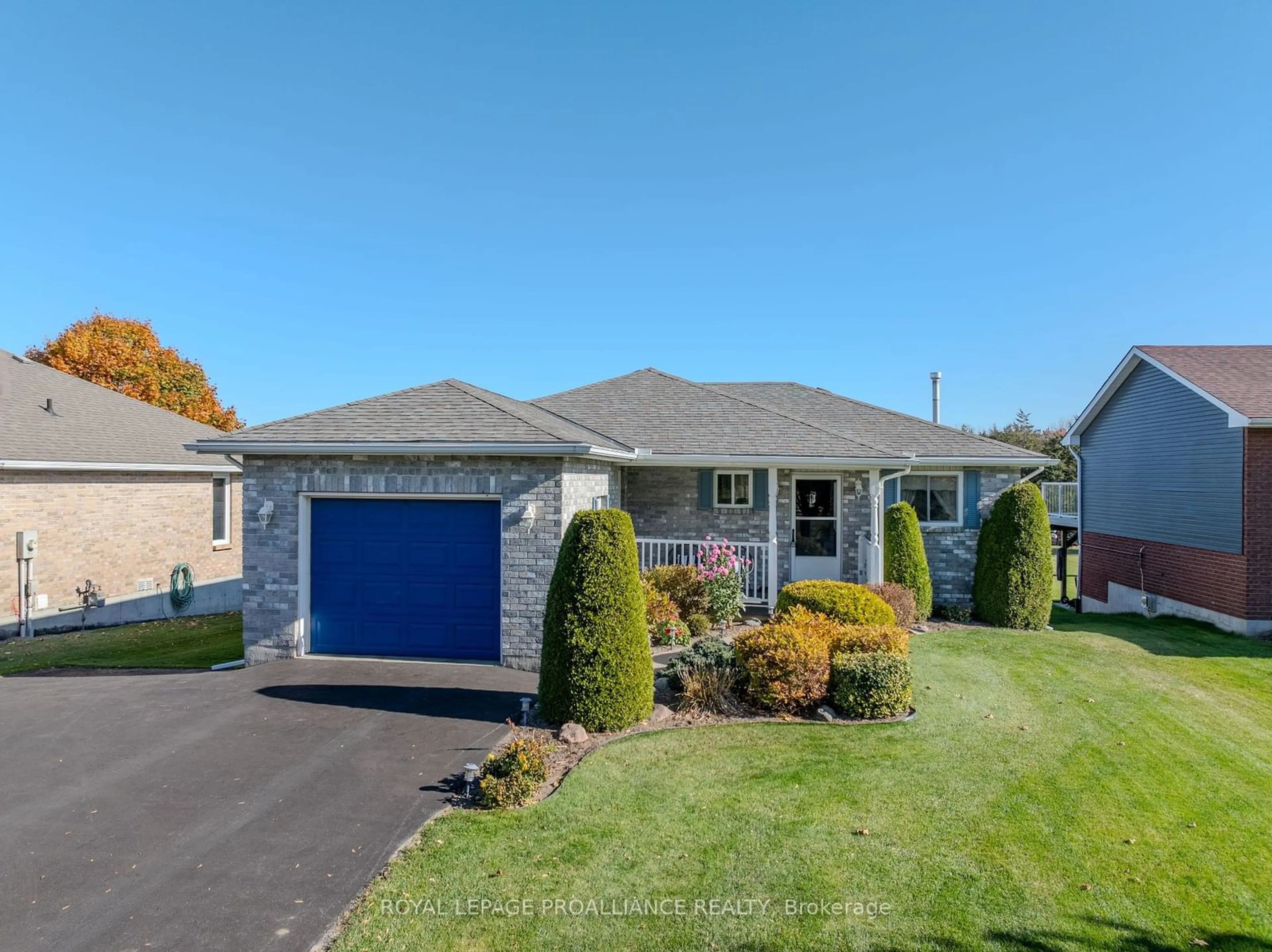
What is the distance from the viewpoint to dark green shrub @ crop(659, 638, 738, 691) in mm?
7305

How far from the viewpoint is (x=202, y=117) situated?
13281mm

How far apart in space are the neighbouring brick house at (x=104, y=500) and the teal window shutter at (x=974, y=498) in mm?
14912

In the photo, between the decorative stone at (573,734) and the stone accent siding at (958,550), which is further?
the stone accent siding at (958,550)

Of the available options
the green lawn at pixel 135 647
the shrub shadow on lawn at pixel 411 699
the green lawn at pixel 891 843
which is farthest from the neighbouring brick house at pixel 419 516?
the green lawn at pixel 891 843

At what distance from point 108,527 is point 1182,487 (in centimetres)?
2382

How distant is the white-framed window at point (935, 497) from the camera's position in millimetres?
13078

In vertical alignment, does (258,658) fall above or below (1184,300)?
below

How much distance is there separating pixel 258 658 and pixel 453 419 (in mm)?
4286

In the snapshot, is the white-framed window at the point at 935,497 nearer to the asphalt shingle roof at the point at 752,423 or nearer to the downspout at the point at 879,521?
the asphalt shingle roof at the point at 752,423

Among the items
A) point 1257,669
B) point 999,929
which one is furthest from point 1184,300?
point 999,929

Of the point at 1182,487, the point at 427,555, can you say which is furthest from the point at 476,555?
the point at 1182,487

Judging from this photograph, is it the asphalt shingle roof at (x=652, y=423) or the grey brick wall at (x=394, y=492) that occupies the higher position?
the asphalt shingle roof at (x=652, y=423)

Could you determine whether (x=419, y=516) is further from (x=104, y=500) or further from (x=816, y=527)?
(x=104, y=500)

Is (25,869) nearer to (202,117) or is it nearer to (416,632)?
(416,632)
